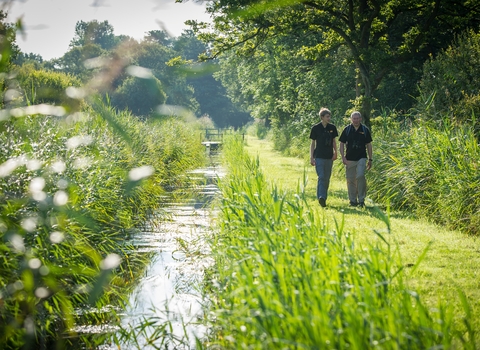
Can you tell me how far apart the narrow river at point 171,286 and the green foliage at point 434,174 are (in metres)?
2.80

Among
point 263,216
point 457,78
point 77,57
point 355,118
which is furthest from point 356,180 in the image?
point 77,57

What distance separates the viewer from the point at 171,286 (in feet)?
24.3

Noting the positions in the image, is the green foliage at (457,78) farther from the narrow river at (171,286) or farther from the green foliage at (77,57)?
the green foliage at (77,57)

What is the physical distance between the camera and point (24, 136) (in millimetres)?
7520

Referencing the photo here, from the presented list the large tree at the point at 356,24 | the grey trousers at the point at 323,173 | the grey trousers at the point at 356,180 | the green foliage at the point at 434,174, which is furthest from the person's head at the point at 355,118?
the large tree at the point at 356,24

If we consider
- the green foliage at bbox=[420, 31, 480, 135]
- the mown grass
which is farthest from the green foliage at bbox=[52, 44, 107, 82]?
the mown grass

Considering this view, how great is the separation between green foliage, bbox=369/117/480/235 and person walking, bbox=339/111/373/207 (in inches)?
19.4

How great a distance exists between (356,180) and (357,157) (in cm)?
45

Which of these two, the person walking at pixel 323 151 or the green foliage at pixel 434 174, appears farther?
the person walking at pixel 323 151

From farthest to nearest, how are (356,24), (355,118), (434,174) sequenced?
(356,24) → (355,118) → (434,174)


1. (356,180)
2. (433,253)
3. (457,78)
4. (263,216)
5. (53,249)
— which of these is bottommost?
(433,253)

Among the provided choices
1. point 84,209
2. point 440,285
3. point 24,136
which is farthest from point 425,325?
point 24,136

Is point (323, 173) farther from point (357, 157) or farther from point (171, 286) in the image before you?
point (171, 286)

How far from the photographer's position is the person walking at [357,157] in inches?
496
